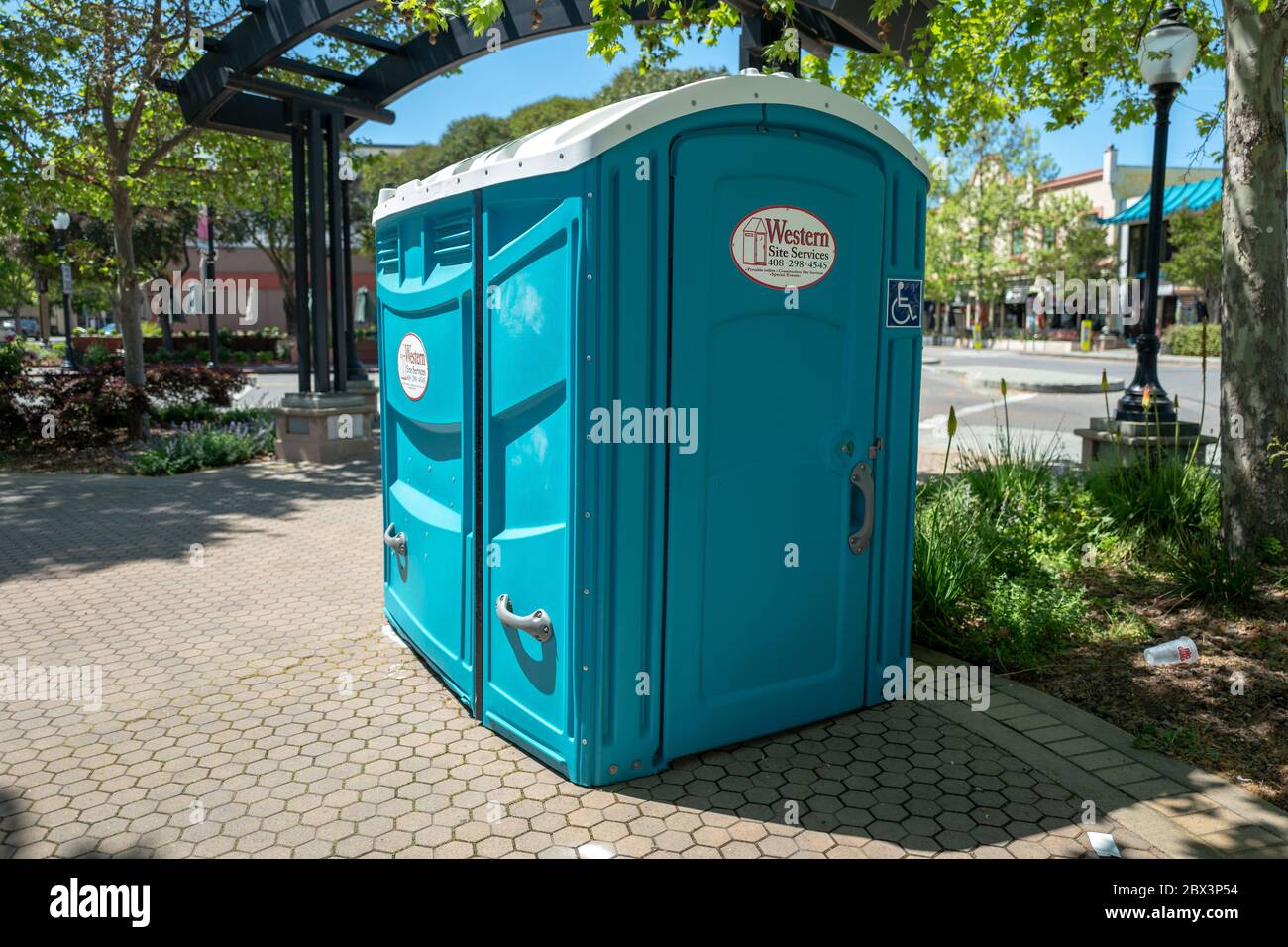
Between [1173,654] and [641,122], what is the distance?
12.2 feet

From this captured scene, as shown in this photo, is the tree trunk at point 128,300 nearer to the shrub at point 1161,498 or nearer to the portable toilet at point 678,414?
the portable toilet at point 678,414

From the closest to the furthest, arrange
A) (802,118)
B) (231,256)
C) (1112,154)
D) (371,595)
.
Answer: (802,118) → (371,595) → (1112,154) → (231,256)

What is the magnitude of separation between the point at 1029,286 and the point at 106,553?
49.0m

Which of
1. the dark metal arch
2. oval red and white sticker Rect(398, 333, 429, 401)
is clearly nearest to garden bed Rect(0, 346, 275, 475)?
the dark metal arch

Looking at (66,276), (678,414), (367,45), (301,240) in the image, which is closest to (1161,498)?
(678,414)

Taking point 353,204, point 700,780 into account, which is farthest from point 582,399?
point 353,204

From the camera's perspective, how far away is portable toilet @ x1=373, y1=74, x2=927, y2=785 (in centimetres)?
346

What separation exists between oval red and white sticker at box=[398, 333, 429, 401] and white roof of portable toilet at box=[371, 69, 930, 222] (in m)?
0.88

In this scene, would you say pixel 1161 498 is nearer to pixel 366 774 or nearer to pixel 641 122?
pixel 641 122

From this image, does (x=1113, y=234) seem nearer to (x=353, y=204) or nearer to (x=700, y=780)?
(x=353, y=204)

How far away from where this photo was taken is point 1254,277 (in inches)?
223

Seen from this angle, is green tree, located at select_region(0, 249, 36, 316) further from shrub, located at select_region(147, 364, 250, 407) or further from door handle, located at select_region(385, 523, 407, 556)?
door handle, located at select_region(385, 523, 407, 556)
